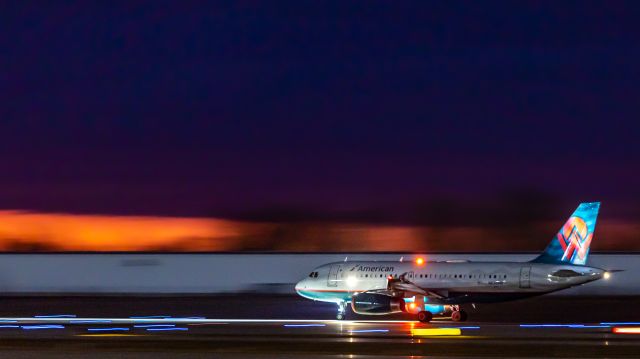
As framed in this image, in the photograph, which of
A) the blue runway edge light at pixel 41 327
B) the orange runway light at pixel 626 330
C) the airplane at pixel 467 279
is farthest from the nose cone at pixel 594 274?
the blue runway edge light at pixel 41 327

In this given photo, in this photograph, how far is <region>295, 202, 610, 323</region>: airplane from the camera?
5372 cm

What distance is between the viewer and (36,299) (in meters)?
79.2

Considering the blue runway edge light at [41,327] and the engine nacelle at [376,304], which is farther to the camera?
the engine nacelle at [376,304]

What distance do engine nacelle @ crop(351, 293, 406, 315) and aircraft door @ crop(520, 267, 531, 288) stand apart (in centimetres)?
599

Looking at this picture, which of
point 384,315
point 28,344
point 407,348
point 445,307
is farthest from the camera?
point 384,315

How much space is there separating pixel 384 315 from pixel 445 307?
4719 millimetres

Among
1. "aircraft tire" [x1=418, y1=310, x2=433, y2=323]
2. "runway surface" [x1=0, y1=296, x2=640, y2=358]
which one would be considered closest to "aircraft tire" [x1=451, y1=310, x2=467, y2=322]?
"runway surface" [x1=0, y1=296, x2=640, y2=358]

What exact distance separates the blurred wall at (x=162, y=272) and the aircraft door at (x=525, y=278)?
28792 mm

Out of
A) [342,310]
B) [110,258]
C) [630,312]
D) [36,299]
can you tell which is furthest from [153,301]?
[630,312]

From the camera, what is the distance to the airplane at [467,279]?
2115 inches

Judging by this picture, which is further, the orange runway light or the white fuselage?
the white fuselage

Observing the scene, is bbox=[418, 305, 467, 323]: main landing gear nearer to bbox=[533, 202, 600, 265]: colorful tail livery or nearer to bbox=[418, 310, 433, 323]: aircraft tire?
bbox=[418, 310, 433, 323]: aircraft tire

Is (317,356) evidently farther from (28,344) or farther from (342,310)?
(342,310)

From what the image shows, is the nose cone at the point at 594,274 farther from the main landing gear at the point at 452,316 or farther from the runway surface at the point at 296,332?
the main landing gear at the point at 452,316
